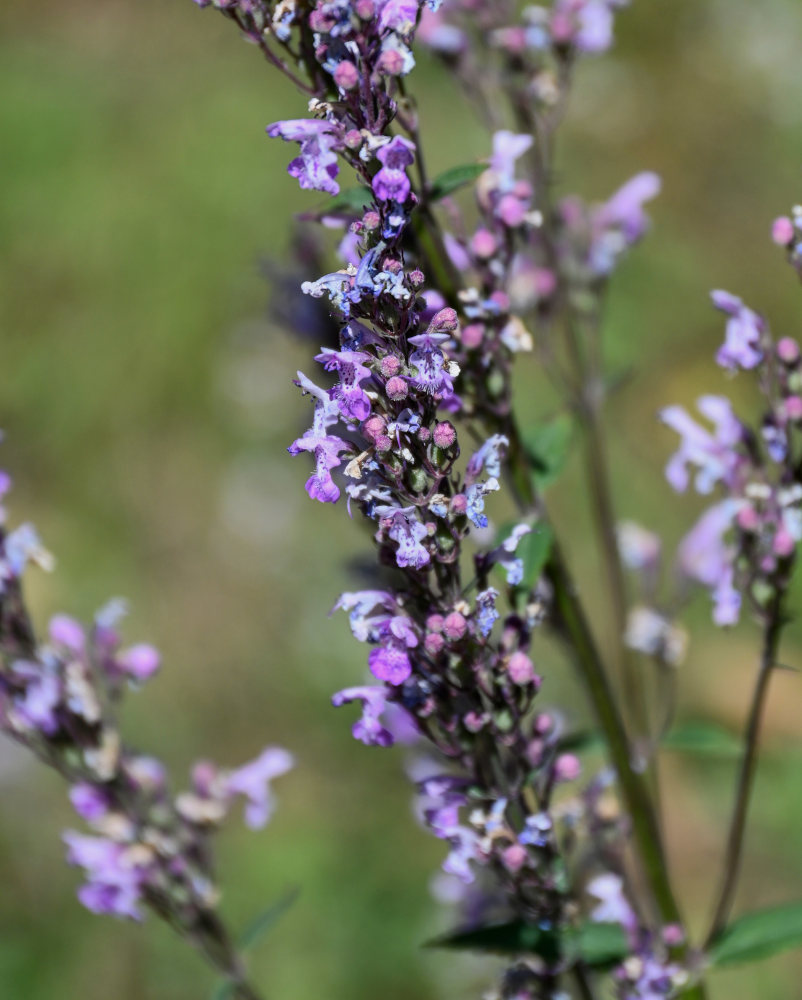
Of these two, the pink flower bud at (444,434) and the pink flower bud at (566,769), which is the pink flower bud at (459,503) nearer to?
the pink flower bud at (444,434)

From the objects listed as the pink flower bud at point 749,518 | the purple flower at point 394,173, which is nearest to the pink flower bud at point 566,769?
the pink flower bud at point 749,518

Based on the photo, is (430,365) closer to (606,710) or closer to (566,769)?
(566,769)

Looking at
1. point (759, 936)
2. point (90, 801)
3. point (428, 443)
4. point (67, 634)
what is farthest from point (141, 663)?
point (759, 936)

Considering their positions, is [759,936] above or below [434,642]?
below

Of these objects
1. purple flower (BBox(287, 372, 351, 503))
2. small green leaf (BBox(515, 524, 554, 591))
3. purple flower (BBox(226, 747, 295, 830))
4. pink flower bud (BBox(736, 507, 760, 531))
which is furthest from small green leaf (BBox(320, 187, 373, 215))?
purple flower (BBox(226, 747, 295, 830))

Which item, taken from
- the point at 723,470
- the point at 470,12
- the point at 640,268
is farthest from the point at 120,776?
the point at 640,268

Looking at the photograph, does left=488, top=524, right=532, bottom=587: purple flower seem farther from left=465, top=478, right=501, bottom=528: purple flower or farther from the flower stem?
the flower stem
